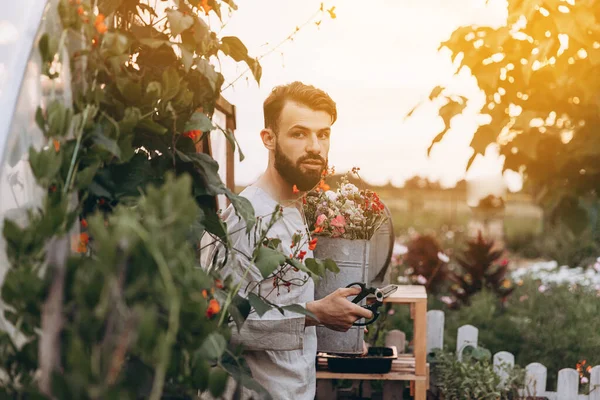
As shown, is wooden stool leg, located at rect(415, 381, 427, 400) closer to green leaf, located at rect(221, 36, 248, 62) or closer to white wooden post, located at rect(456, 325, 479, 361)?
white wooden post, located at rect(456, 325, 479, 361)

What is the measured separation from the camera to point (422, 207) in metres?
16.4

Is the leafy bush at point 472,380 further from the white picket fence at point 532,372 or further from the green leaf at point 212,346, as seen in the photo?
the green leaf at point 212,346

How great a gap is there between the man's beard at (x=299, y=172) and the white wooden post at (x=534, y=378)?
7.49 ft

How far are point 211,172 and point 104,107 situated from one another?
28 centimetres

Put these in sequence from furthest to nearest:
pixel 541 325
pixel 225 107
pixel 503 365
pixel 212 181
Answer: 1. pixel 541 325
2. pixel 503 365
3. pixel 225 107
4. pixel 212 181

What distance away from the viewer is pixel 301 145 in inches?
83.8

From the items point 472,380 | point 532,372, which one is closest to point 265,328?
point 472,380

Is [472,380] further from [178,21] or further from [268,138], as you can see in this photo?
[178,21]

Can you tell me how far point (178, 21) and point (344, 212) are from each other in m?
0.94

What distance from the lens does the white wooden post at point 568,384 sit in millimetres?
3713

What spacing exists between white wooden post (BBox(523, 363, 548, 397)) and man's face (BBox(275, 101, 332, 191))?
89.1 inches

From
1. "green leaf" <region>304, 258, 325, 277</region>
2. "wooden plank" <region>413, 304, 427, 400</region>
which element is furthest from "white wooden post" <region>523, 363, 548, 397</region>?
"green leaf" <region>304, 258, 325, 277</region>

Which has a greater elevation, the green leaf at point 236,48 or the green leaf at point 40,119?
the green leaf at point 236,48

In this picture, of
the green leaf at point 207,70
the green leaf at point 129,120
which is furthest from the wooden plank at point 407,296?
the green leaf at point 129,120
